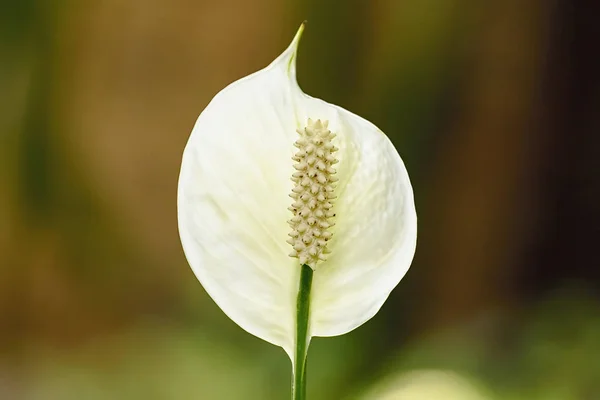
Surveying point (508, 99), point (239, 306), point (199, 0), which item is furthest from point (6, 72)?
point (508, 99)

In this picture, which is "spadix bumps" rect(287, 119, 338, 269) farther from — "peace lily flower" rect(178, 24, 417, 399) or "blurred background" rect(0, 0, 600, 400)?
"blurred background" rect(0, 0, 600, 400)

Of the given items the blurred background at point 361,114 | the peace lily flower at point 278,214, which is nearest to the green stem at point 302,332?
the peace lily flower at point 278,214

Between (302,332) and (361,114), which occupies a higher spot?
(361,114)

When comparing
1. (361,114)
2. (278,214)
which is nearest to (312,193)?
(278,214)

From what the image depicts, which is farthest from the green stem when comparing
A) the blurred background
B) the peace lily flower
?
the blurred background

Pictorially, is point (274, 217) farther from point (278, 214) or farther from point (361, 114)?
point (361, 114)

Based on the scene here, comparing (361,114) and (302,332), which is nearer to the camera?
(302,332)
